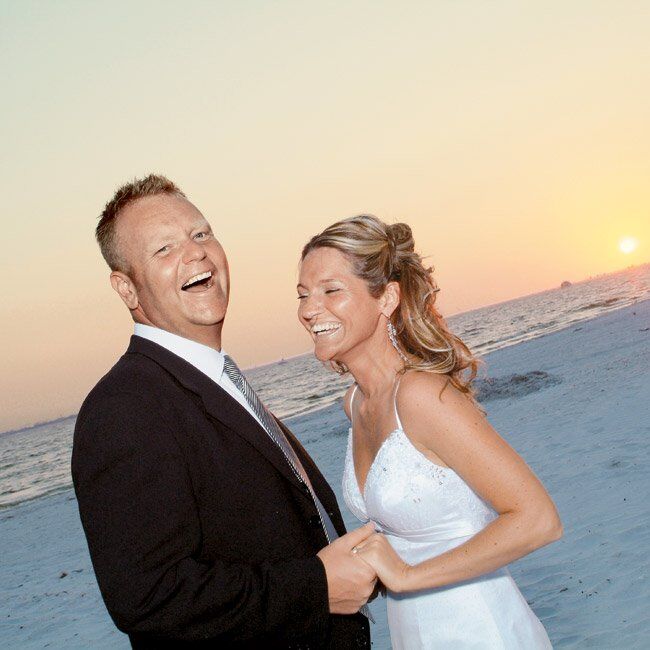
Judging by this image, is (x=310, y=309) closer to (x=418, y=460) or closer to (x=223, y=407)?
(x=418, y=460)

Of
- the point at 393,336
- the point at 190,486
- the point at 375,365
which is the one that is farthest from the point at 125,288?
the point at 393,336

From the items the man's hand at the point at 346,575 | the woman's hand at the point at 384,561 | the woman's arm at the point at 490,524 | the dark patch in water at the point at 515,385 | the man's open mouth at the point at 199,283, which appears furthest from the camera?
the dark patch in water at the point at 515,385

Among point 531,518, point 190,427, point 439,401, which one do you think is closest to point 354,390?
point 439,401

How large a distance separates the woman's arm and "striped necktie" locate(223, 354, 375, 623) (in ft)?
0.83

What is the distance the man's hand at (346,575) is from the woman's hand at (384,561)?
51 millimetres

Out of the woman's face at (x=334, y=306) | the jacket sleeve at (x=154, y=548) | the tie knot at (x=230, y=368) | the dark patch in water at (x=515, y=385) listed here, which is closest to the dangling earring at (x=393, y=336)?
the woman's face at (x=334, y=306)

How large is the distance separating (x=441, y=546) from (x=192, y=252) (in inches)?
74.1

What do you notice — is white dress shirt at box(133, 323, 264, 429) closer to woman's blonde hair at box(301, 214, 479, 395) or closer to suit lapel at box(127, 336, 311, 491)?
suit lapel at box(127, 336, 311, 491)

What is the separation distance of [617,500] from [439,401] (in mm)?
6087

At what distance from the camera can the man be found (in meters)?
2.05

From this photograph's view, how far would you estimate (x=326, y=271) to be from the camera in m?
3.65

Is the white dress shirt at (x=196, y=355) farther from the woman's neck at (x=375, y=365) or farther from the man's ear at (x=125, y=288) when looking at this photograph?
the woman's neck at (x=375, y=365)

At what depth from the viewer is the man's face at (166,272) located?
110 inches

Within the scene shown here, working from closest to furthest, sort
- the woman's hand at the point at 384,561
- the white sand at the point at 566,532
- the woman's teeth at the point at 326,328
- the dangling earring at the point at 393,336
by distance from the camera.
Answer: the woman's hand at the point at 384,561, the woman's teeth at the point at 326,328, the dangling earring at the point at 393,336, the white sand at the point at 566,532
